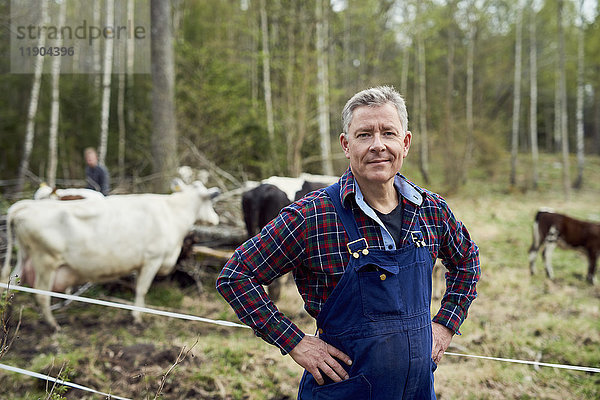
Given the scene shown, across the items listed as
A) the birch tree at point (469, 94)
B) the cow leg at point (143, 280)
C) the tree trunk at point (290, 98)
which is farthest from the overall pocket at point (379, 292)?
the birch tree at point (469, 94)

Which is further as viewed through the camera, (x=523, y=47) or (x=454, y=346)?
(x=523, y=47)

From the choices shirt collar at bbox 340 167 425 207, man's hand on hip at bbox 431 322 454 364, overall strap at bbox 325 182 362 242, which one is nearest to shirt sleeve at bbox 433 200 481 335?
man's hand on hip at bbox 431 322 454 364

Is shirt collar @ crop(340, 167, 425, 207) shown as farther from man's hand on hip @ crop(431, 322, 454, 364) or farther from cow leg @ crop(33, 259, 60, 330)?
cow leg @ crop(33, 259, 60, 330)

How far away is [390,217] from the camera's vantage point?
182 centimetres

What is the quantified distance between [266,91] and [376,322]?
14980 mm

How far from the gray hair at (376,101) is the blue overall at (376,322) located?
16.9 inches

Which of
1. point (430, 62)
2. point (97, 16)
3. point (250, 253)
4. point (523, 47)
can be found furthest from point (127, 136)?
point (523, 47)

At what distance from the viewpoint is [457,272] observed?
2084 mm

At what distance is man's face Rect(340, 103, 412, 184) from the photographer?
69.7 inches

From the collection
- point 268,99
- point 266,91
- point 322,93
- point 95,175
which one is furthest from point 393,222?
point 266,91

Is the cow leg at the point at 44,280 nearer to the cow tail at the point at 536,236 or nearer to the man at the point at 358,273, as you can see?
the man at the point at 358,273

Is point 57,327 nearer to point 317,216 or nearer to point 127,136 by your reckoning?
point 317,216

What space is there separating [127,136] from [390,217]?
53.5ft

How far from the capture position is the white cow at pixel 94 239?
523cm
